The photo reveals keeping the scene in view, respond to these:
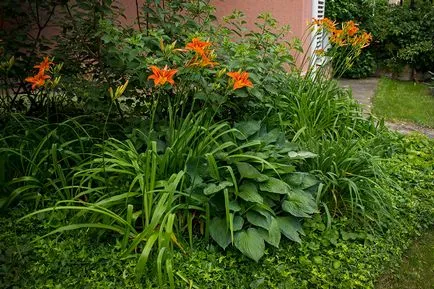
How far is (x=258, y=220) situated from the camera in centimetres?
243

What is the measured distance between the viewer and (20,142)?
2.92m

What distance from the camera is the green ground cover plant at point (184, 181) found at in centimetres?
225

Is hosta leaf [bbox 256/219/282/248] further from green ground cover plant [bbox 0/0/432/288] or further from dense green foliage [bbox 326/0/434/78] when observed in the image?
dense green foliage [bbox 326/0/434/78]

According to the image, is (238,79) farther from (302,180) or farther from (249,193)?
(302,180)

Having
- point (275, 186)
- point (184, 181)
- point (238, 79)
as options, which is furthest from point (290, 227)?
point (238, 79)

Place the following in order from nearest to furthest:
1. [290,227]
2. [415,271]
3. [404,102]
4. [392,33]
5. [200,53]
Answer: [200,53], [290,227], [415,271], [404,102], [392,33]

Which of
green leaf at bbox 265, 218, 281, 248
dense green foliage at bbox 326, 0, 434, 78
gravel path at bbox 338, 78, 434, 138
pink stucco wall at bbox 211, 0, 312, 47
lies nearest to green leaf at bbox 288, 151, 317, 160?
green leaf at bbox 265, 218, 281, 248

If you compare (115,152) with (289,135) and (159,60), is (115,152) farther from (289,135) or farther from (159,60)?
(289,135)

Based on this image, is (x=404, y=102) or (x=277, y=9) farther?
(x=277, y=9)

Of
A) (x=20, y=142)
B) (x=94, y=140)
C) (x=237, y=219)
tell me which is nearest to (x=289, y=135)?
(x=237, y=219)

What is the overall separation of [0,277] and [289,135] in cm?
221

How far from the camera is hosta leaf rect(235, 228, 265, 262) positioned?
2273 mm

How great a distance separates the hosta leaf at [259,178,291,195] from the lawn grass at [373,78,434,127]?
4143 mm

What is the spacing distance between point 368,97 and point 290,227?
5.95 metres
